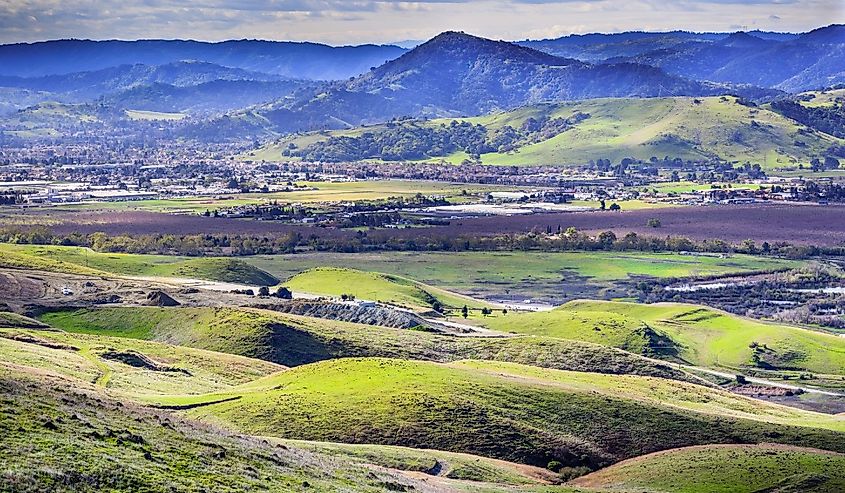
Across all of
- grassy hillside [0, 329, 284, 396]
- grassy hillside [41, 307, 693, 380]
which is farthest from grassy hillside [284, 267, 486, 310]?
grassy hillside [0, 329, 284, 396]

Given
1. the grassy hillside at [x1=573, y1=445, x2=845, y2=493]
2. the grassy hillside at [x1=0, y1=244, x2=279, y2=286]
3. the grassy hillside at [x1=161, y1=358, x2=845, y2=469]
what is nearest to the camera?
the grassy hillside at [x1=573, y1=445, x2=845, y2=493]

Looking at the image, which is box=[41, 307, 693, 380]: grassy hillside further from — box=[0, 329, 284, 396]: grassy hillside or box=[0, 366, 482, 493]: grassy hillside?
box=[0, 366, 482, 493]: grassy hillside

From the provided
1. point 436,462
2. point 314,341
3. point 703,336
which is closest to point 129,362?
point 314,341

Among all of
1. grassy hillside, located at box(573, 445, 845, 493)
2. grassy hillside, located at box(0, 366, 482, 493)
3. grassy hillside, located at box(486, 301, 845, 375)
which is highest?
grassy hillside, located at box(0, 366, 482, 493)

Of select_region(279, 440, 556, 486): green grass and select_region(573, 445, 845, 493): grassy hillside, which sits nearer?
select_region(279, 440, 556, 486): green grass

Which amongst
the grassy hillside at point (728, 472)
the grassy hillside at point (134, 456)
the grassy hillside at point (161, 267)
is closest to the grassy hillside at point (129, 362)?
the grassy hillside at point (134, 456)

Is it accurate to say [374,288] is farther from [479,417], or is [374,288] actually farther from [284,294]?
[479,417]

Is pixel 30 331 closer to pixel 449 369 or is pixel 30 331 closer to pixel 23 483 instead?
pixel 449 369

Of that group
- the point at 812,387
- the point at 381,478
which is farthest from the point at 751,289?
the point at 381,478
